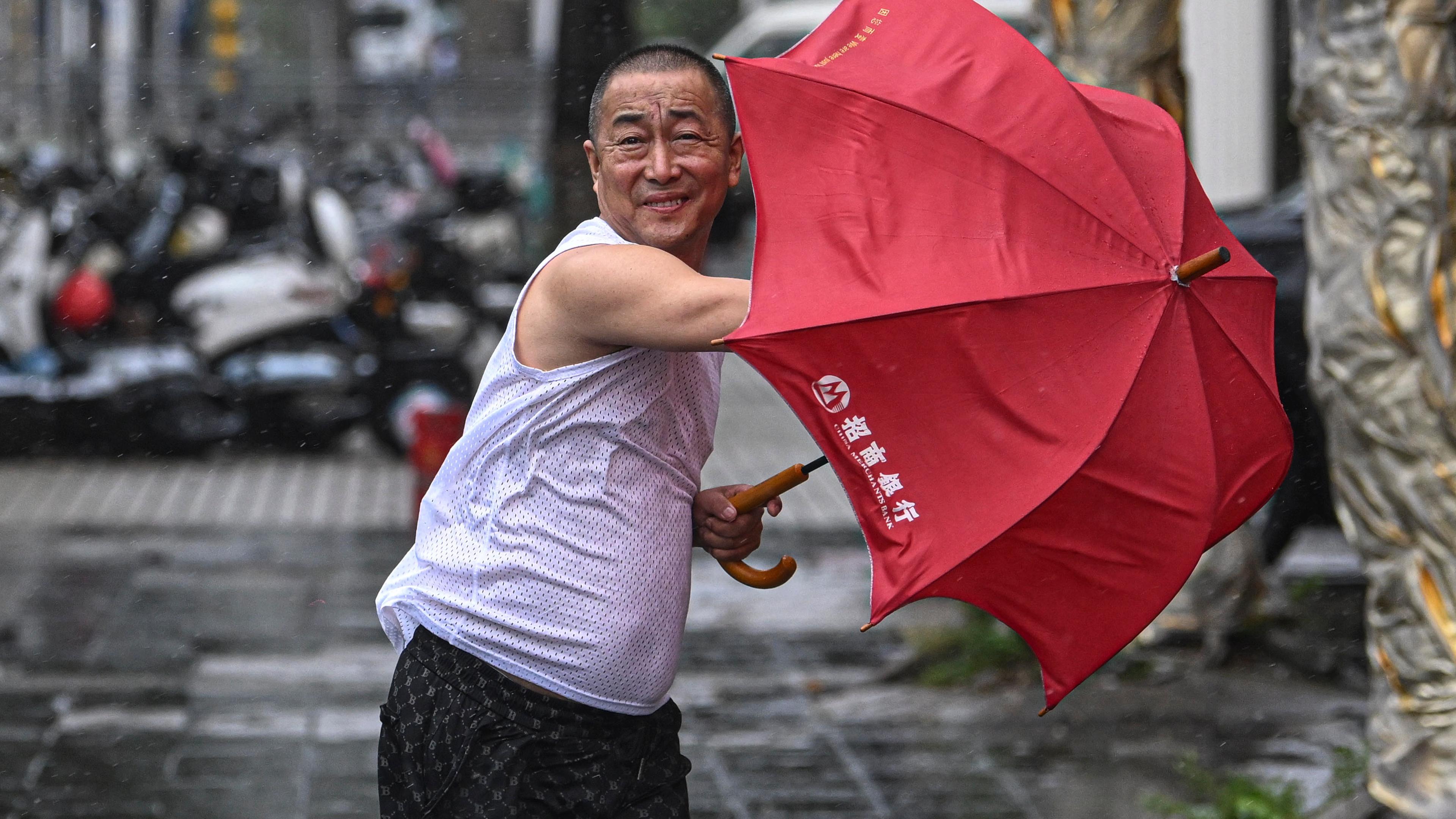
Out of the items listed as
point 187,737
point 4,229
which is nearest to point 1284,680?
point 187,737

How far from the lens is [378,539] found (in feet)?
30.1

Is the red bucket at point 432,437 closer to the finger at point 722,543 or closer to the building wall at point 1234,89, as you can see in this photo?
the finger at point 722,543

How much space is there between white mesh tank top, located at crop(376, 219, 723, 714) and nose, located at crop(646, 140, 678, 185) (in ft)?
0.36

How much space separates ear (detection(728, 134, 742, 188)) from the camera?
2.79 metres

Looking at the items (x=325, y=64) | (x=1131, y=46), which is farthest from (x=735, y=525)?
(x=325, y=64)

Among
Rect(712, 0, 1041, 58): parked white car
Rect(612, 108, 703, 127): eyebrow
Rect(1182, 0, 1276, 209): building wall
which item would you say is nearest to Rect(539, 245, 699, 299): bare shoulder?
Rect(612, 108, 703, 127): eyebrow

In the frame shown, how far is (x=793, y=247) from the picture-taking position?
8.24 ft

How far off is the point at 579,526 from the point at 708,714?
12.2 feet

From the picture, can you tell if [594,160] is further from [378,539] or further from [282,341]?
[282,341]

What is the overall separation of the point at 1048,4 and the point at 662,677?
4521 millimetres

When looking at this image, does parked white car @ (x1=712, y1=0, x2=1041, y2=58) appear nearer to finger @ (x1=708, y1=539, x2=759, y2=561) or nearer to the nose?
finger @ (x1=708, y1=539, x2=759, y2=561)

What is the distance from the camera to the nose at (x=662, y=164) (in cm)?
267

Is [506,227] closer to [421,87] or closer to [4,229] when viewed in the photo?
[4,229]

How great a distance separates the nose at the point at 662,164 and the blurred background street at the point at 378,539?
9.90ft
